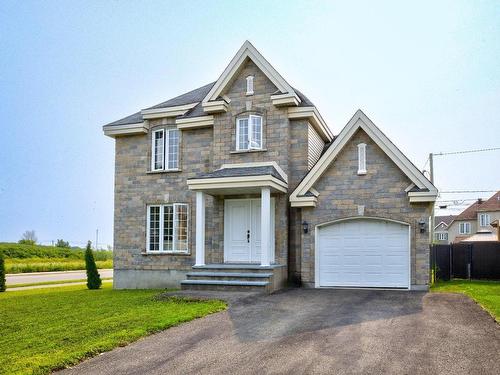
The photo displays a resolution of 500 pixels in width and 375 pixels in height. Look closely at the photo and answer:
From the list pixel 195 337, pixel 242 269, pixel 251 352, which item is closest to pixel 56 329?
pixel 195 337

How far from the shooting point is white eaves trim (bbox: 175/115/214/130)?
18.4 metres

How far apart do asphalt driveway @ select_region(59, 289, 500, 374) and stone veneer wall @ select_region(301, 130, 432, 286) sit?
3.68 m

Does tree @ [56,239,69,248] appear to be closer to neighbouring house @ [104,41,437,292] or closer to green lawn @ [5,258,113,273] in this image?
green lawn @ [5,258,113,273]

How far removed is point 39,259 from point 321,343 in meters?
43.0

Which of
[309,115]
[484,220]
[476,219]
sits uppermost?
[309,115]

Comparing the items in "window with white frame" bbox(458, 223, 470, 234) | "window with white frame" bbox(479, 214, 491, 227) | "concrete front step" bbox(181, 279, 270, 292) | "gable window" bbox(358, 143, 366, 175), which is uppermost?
"gable window" bbox(358, 143, 366, 175)

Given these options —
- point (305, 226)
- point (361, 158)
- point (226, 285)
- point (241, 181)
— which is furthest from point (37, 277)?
point (361, 158)

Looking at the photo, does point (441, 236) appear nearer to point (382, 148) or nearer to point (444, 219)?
point (444, 219)

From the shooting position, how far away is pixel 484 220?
1948 inches

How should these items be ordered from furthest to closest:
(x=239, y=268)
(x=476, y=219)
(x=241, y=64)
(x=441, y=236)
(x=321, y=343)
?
(x=441, y=236), (x=476, y=219), (x=241, y=64), (x=239, y=268), (x=321, y=343)

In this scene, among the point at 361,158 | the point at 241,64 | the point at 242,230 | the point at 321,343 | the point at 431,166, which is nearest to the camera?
the point at 321,343

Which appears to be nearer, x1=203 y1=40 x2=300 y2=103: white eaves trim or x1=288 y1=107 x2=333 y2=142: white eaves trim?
x1=288 y1=107 x2=333 y2=142: white eaves trim

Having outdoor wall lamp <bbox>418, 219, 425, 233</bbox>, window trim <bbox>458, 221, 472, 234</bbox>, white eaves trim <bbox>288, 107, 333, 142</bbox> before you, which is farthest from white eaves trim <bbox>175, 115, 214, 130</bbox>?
window trim <bbox>458, 221, 472, 234</bbox>

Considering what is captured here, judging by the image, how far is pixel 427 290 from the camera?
15.0m
